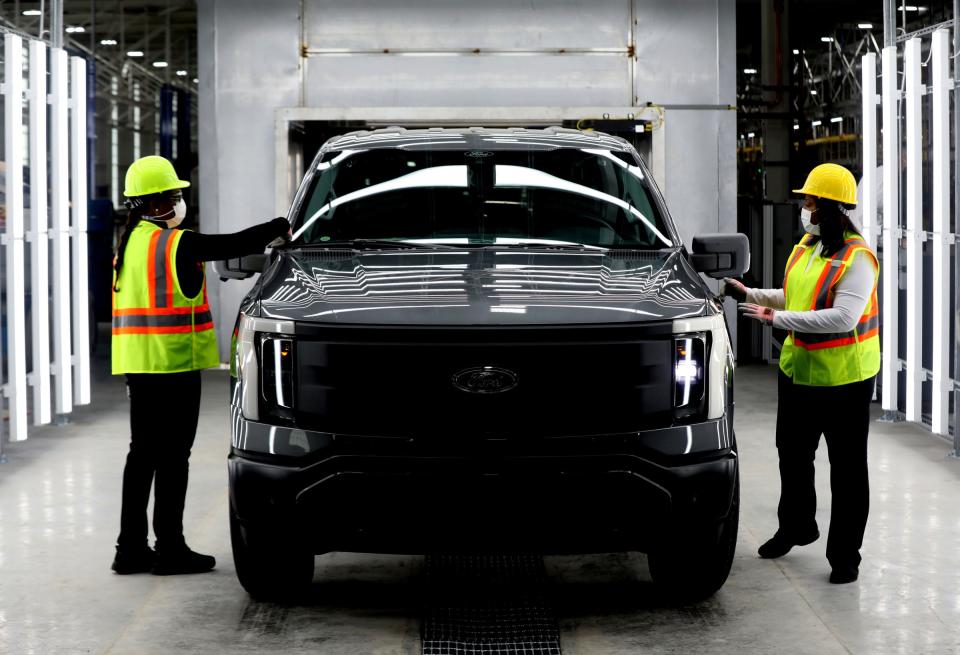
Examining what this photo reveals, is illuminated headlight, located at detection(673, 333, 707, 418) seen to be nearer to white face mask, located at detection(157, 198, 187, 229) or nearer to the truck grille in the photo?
the truck grille

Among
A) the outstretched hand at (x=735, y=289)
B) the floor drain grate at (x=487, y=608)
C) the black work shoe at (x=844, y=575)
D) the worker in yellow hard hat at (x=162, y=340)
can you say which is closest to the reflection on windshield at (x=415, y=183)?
the worker in yellow hard hat at (x=162, y=340)

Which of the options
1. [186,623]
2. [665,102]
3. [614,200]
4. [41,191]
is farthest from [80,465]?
[665,102]

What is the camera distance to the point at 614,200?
5.79 m

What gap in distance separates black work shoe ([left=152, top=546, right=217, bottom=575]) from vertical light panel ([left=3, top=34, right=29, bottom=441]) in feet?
12.3

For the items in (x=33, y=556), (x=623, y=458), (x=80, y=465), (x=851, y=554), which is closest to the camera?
(x=623, y=458)

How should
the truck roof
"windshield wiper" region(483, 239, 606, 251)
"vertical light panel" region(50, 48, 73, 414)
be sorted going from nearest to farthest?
"windshield wiper" region(483, 239, 606, 251), the truck roof, "vertical light panel" region(50, 48, 73, 414)

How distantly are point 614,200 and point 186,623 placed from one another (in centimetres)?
250

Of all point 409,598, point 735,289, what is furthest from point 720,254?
point 409,598

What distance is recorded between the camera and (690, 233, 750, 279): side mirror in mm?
5445

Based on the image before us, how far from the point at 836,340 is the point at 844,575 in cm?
96

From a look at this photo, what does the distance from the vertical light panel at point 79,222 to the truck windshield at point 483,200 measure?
4.63 m

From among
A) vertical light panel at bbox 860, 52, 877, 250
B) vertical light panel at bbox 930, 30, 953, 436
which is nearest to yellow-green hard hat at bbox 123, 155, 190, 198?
vertical light panel at bbox 930, 30, 953, 436

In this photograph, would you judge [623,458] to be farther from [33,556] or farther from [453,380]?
[33,556]

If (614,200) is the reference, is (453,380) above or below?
below
